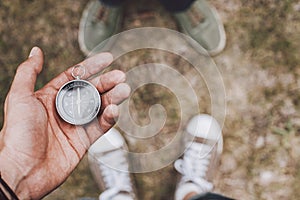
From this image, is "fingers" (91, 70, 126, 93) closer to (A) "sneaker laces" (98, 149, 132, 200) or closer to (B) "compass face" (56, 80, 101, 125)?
(B) "compass face" (56, 80, 101, 125)

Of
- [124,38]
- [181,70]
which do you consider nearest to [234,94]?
[181,70]

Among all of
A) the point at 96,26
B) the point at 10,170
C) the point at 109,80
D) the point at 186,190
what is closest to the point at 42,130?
the point at 10,170

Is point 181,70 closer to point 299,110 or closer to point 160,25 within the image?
Answer: point 160,25

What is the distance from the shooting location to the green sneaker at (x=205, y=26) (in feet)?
8.89

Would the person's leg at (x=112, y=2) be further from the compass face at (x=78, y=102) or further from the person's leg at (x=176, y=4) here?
the compass face at (x=78, y=102)

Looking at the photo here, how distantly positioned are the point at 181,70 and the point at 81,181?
92cm

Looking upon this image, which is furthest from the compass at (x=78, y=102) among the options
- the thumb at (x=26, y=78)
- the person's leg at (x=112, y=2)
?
the person's leg at (x=112, y=2)

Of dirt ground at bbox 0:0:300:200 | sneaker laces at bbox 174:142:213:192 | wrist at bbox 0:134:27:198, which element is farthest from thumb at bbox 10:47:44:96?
sneaker laces at bbox 174:142:213:192

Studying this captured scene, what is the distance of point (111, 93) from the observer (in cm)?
248

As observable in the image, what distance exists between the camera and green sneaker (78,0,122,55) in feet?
8.91

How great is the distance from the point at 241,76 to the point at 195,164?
61 centimetres

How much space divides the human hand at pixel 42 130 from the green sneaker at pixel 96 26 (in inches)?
9.0

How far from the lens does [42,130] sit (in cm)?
228

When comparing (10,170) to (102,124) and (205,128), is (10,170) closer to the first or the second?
(102,124)
